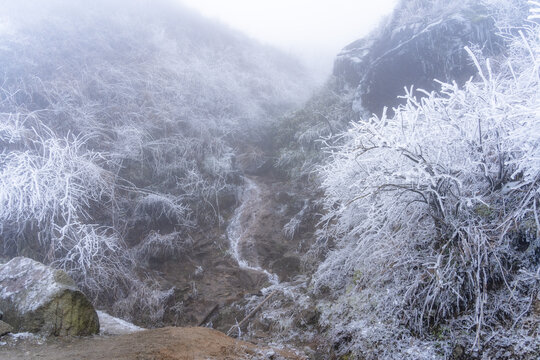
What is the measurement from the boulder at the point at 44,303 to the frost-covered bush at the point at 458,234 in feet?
11.0

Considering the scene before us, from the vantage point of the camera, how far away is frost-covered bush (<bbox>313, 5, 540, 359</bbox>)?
335 cm

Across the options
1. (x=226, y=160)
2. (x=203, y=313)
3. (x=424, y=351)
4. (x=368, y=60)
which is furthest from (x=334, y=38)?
(x=424, y=351)

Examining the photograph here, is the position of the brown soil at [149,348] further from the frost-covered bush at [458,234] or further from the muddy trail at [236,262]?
the muddy trail at [236,262]

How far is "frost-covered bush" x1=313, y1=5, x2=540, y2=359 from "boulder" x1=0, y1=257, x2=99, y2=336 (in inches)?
132

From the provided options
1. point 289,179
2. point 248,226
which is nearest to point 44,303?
point 248,226

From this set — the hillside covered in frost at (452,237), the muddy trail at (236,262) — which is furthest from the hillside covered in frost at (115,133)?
the hillside covered in frost at (452,237)

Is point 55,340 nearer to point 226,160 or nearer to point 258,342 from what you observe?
point 258,342

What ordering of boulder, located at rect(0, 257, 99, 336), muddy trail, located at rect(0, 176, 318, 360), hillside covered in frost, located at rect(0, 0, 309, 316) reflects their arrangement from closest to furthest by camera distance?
muddy trail, located at rect(0, 176, 318, 360), boulder, located at rect(0, 257, 99, 336), hillside covered in frost, located at rect(0, 0, 309, 316)

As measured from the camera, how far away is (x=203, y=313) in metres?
6.68

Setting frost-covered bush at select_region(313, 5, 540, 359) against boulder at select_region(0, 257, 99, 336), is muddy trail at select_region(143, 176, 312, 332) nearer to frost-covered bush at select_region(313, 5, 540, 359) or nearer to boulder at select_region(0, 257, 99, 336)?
boulder at select_region(0, 257, 99, 336)

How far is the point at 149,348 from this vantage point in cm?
379

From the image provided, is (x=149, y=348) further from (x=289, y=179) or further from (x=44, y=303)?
(x=289, y=179)

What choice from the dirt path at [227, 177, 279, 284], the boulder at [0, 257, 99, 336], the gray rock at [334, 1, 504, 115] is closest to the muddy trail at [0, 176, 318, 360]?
the dirt path at [227, 177, 279, 284]

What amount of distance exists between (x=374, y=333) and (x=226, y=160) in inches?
289
